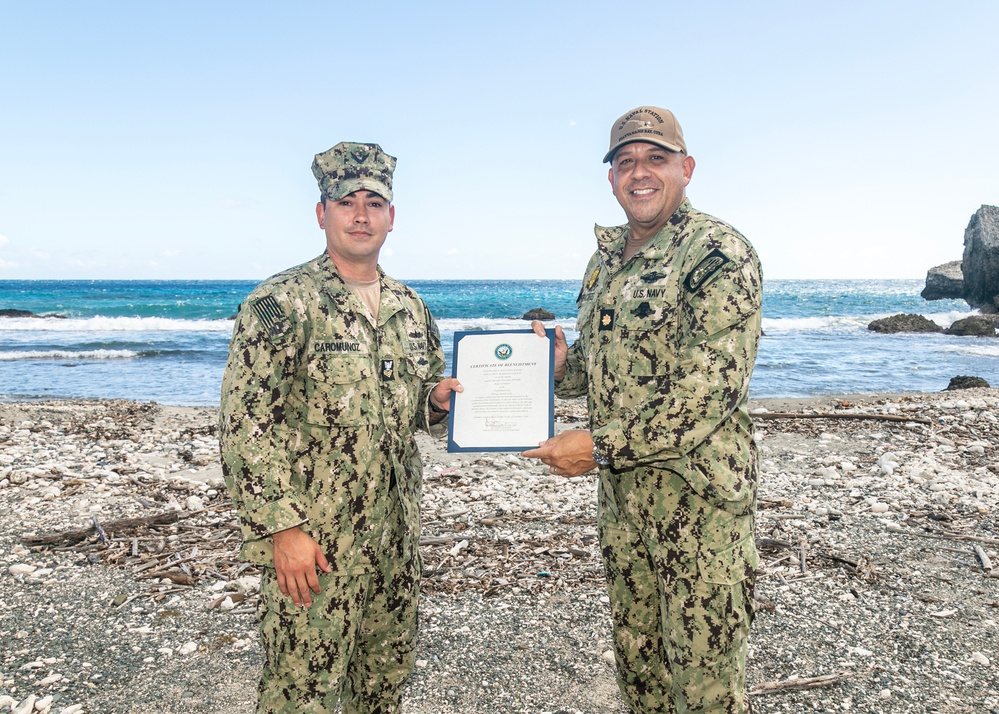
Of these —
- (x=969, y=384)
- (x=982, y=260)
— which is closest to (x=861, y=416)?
(x=969, y=384)

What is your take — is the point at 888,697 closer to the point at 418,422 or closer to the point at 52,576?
the point at 418,422

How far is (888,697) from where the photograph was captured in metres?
3.67

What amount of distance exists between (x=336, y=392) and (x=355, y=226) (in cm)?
76

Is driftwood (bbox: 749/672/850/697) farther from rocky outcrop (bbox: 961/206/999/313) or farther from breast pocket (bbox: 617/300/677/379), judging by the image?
rocky outcrop (bbox: 961/206/999/313)

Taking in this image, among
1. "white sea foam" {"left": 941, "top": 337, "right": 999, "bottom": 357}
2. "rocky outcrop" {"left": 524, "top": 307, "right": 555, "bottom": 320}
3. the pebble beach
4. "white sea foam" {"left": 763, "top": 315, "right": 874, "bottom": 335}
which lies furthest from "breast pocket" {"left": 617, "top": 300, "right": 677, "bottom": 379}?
"rocky outcrop" {"left": 524, "top": 307, "right": 555, "bottom": 320}

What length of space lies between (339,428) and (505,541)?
3.27 meters

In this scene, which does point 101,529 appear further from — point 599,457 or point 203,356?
point 203,356

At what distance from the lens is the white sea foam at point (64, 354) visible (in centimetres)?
2227

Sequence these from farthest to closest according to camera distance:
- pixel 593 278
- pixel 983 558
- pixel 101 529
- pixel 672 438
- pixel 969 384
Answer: pixel 969 384 → pixel 101 529 → pixel 983 558 → pixel 593 278 → pixel 672 438

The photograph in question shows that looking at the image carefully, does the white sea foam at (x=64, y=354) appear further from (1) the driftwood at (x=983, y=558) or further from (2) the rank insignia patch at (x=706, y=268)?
(2) the rank insignia patch at (x=706, y=268)

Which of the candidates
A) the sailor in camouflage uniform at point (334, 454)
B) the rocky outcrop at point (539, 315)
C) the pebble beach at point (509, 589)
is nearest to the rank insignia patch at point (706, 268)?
the sailor in camouflage uniform at point (334, 454)

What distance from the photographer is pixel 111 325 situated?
3450 centimetres

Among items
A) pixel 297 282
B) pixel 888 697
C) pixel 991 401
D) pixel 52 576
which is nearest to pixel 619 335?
pixel 297 282

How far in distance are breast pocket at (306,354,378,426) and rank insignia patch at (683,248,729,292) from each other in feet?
4.68
